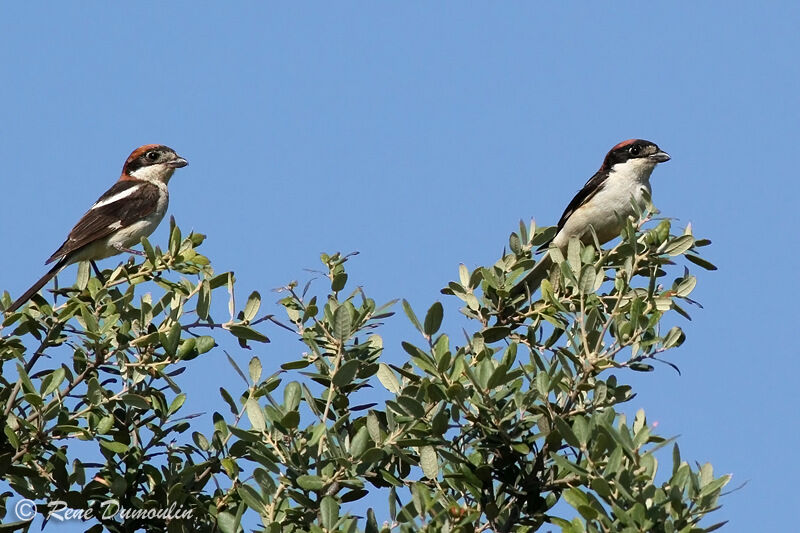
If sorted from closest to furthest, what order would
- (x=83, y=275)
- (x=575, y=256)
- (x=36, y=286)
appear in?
(x=575, y=256)
(x=83, y=275)
(x=36, y=286)

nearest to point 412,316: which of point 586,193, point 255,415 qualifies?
point 255,415

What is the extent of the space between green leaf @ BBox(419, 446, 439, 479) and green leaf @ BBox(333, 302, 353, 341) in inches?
26.5

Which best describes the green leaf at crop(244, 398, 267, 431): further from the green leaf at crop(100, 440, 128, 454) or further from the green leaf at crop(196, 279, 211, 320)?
the green leaf at crop(196, 279, 211, 320)

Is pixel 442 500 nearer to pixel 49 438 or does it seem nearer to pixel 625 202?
pixel 49 438

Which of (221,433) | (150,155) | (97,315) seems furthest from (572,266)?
(150,155)

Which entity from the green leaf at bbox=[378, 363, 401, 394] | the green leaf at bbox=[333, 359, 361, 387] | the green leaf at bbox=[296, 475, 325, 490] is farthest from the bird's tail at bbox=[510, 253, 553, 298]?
the green leaf at bbox=[296, 475, 325, 490]

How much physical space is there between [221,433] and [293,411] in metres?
0.72

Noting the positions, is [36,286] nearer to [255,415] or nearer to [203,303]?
[203,303]

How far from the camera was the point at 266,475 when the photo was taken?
3834 millimetres

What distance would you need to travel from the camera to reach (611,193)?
28.2 feet

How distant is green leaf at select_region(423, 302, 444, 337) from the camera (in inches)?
168

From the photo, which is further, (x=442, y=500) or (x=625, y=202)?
(x=625, y=202)

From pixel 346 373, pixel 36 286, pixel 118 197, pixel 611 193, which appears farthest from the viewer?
pixel 118 197

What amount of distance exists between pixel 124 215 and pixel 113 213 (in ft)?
0.29
